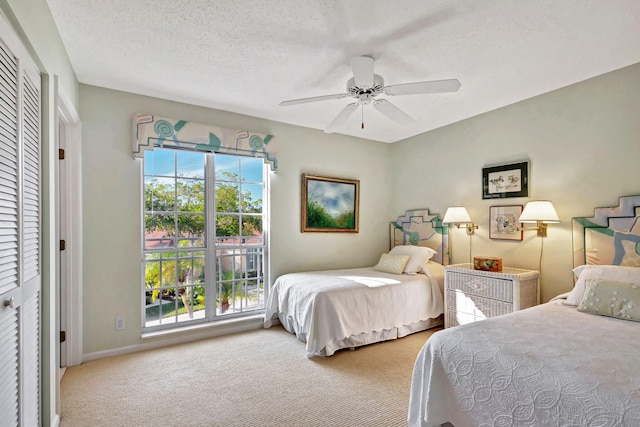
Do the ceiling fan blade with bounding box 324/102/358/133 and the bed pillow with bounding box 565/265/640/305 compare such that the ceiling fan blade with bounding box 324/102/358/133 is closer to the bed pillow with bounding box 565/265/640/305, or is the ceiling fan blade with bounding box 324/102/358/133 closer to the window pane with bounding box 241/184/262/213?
the window pane with bounding box 241/184/262/213

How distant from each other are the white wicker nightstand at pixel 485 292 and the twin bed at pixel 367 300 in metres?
0.27

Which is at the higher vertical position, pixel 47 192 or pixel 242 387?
pixel 47 192

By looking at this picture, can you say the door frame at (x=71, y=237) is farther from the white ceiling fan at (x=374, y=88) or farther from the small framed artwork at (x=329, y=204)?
the small framed artwork at (x=329, y=204)

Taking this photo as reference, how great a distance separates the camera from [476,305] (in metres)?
3.12

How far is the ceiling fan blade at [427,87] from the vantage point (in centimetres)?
211

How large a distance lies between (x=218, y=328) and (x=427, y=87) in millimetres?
3072

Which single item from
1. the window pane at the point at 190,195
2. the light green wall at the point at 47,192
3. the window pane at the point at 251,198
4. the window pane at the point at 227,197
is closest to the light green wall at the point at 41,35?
the light green wall at the point at 47,192

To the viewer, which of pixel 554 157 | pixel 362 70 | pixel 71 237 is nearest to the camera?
pixel 362 70

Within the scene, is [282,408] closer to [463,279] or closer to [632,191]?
[463,279]

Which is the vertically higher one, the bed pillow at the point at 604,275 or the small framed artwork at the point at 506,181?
the small framed artwork at the point at 506,181

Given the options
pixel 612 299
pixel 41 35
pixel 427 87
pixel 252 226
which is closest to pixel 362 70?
pixel 427 87

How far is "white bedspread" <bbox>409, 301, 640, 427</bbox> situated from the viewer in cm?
118

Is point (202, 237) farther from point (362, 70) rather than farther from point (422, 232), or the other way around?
point (422, 232)

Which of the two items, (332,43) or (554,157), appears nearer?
(332,43)
